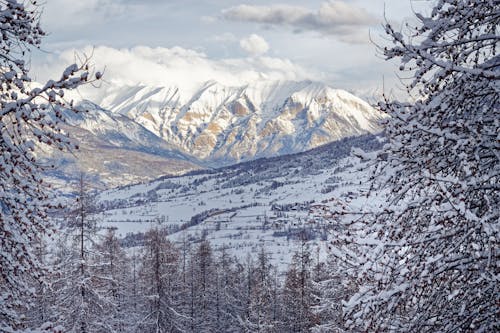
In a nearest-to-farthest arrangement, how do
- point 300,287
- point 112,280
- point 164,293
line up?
point 112,280 → point 164,293 → point 300,287

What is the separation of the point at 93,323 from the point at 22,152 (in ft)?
63.6

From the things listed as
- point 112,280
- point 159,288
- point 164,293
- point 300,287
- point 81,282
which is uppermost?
point 81,282

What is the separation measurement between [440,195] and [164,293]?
3037 centimetres

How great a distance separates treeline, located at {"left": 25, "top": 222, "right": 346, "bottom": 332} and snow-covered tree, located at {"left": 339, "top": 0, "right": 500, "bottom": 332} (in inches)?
168

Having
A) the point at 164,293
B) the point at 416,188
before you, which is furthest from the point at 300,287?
the point at 416,188

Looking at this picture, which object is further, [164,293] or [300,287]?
[300,287]

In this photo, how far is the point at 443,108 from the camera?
22.4 ft

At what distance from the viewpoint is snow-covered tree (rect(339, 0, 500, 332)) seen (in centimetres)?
638

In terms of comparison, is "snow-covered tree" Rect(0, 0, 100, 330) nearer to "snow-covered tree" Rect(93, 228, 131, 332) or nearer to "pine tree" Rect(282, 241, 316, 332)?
"snow-covered tree" Rect(93, 228, 131, 332)

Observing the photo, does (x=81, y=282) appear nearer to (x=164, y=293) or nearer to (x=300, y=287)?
(x=164, y=293)

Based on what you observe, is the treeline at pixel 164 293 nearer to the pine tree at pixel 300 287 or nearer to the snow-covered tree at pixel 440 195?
the pine tree at pixel 300 287

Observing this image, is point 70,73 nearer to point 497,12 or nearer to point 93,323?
point 497,12

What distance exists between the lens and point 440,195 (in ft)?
20.7

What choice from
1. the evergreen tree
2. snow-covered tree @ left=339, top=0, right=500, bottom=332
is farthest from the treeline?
snow-covered tree @ left=339, top=0, right=500, bottom=332
